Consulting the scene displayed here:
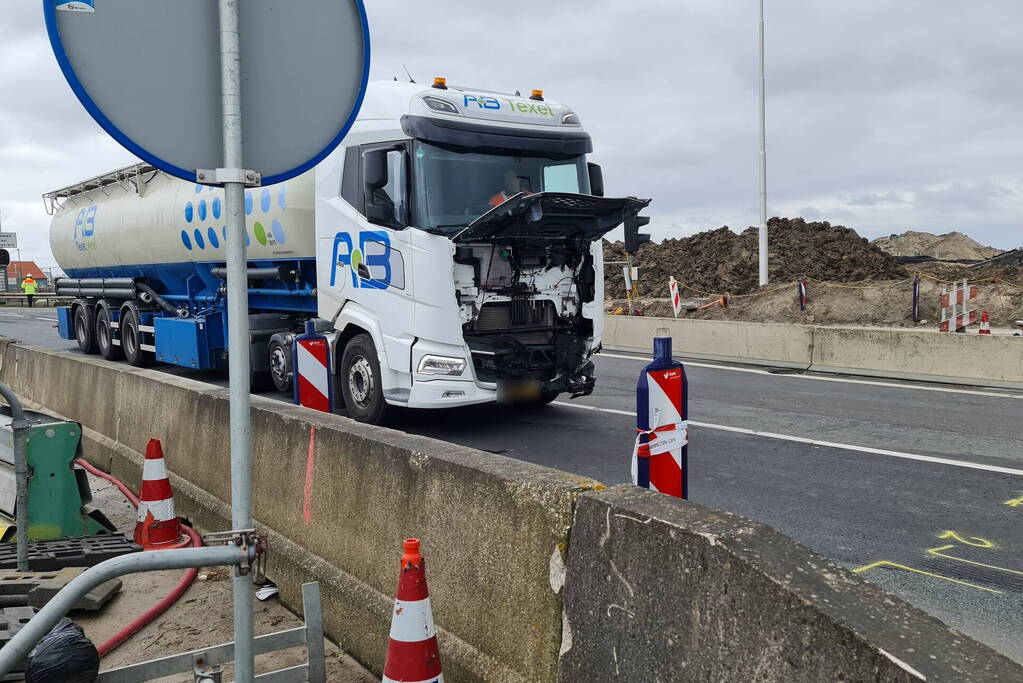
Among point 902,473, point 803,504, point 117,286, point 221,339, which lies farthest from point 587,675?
point 117,286

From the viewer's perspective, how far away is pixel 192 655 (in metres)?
3.04

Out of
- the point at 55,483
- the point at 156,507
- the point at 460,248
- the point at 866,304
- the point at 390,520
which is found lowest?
the point at 156,507

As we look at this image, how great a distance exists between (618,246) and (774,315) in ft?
58.8

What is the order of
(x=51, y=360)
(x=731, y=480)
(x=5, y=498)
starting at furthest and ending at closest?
(x=51, y=360) < (x=731, y=480) < (x=5, y=498)

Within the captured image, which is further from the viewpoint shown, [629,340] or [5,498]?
[629,340]

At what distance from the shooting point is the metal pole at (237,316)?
243 cm

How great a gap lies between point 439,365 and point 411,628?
18.3 feet

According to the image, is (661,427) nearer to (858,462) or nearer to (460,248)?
(858,462)

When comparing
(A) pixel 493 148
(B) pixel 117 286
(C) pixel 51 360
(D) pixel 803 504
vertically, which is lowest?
(D) pixel 803 504

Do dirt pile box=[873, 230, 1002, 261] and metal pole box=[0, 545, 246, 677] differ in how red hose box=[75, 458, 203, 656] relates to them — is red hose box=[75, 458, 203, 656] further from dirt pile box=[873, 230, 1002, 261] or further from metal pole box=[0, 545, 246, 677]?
dirt pile box=[873, 230, 1002, 261]

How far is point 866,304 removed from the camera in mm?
22609

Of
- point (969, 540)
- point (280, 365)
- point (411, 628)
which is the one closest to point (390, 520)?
point (411, 628)

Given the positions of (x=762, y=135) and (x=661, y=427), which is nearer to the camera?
(x=661, y=427)

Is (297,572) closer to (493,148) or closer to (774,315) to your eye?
(493,148)
